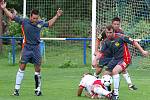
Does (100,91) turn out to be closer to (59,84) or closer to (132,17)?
(59,84)

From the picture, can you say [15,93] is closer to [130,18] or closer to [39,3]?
[130,18]

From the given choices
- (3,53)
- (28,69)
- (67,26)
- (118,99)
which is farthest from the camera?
(3,53)

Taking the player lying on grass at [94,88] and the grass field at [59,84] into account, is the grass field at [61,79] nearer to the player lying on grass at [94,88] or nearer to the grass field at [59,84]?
the grass field at [59,84]

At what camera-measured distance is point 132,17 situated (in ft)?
67.6

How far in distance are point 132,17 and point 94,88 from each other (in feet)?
29.7

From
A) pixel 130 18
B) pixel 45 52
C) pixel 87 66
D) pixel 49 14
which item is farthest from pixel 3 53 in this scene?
pixel 130 18

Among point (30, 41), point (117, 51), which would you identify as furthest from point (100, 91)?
point (30, 41)

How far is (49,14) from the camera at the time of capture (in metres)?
27.4

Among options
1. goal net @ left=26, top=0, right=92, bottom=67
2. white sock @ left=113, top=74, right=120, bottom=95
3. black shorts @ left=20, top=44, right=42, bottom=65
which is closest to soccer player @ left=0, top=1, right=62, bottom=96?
black shorts @ left=20, top=44, right=42, bottom=65

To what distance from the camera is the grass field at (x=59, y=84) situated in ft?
40.1

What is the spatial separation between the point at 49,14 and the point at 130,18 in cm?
756

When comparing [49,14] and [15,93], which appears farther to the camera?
[49,14]

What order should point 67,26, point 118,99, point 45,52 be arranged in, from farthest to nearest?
1. point 67,26
2. point 45,52
3. point 118,99

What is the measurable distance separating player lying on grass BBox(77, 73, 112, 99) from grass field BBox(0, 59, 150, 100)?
196 millimetres
